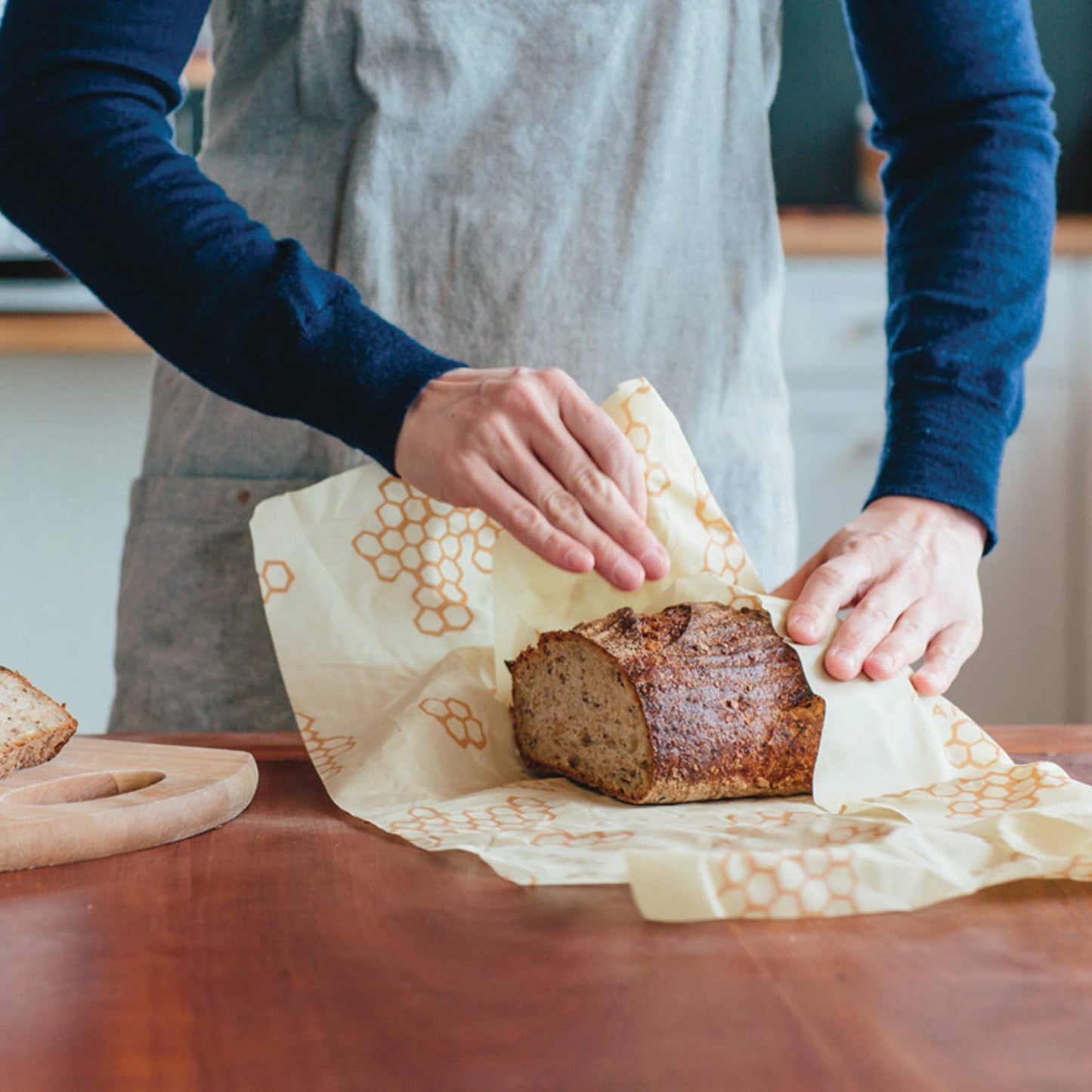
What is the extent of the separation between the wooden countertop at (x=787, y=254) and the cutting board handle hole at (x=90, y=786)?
1513 millimetres

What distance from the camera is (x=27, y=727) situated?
871mm

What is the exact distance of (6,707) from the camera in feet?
2.85

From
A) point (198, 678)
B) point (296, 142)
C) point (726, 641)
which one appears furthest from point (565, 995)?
point (296, 142)

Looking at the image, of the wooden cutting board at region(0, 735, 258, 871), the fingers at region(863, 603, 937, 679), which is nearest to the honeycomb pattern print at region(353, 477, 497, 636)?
the wooden cutting board at region(0, 735, 258, 871)

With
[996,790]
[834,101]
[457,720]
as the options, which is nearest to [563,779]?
[457,720]

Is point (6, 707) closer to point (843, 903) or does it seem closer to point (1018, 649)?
point (843, 903)

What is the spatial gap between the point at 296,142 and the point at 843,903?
0.81 m

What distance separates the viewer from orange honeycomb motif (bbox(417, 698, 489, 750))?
94 centimetres

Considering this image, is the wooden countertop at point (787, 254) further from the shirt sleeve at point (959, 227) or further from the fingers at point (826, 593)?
the fingers at point (826, 593)

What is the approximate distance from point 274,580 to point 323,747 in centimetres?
15

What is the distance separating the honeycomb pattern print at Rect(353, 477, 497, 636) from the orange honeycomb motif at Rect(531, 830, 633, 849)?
31 cm

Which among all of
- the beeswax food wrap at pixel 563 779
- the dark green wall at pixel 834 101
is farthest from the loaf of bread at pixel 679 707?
the dark green wall at pixel 834 101

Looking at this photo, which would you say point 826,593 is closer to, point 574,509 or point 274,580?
point 574,509

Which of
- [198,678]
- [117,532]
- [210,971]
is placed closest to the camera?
[210,971]
